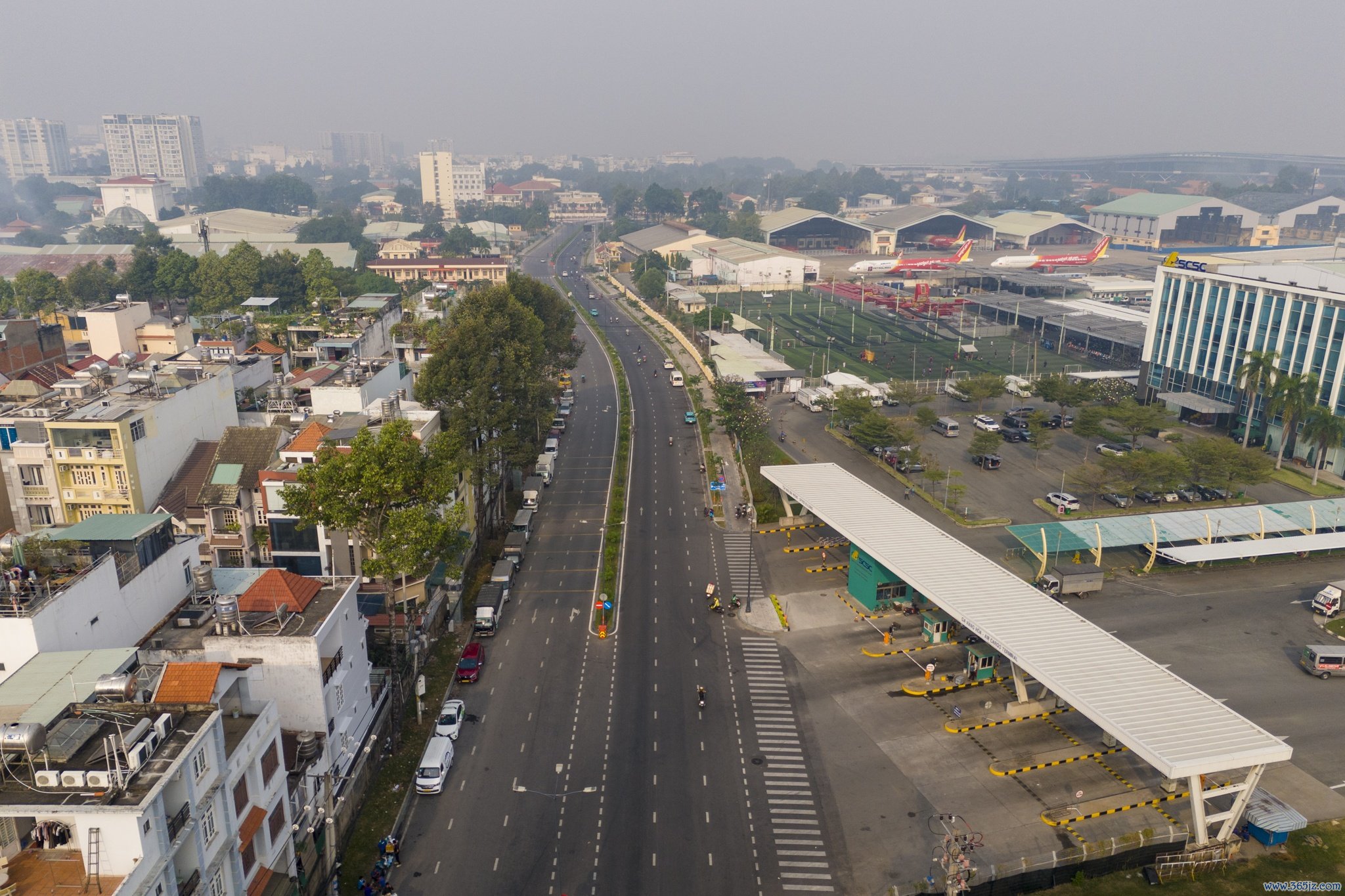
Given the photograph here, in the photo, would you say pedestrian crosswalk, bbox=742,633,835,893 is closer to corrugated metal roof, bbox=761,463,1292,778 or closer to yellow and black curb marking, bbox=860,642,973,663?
yellow and black curb marking, bbox=860,642,973,663

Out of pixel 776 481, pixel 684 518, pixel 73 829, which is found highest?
pixel 73 829

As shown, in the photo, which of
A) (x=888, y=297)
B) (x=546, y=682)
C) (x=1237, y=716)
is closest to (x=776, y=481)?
(x=546, y=682)

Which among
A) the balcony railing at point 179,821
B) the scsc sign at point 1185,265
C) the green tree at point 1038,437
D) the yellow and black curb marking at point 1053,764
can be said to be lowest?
the yellow and black curb marking at point 1053,764

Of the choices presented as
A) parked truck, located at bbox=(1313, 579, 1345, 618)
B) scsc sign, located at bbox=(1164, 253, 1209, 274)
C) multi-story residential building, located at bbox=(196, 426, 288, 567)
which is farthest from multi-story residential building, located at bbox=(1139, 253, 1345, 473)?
multi-story residential building, located at bbox=(196, 426, 288, 567)

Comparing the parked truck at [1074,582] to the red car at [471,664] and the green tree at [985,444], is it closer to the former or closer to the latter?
the green tree at [985,444]

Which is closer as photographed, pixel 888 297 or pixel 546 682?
pixel 546 682

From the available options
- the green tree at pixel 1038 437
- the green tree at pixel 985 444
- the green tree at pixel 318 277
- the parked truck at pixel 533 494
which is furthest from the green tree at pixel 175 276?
the green tree at pixel 1038 437

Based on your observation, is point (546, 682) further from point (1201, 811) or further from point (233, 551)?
point (1201, 811)
